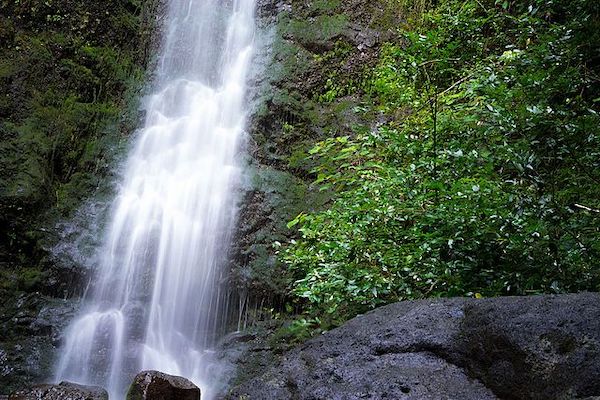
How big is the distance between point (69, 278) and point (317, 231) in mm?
4593

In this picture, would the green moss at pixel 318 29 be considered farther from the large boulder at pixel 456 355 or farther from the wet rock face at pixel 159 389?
the large boulder at pixel 456 355

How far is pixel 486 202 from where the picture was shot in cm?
363

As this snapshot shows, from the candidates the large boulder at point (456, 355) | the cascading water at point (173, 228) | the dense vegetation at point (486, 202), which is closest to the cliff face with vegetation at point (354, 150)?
the dense vegetation at point (486, 202)

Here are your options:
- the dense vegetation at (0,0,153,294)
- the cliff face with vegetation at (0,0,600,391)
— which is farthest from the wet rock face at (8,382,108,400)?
the dense vegetation at (0,0,153,294)

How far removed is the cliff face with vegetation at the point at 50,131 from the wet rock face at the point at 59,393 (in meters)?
2.39

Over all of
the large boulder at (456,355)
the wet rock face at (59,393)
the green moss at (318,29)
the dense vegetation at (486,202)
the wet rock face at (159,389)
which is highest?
the green moss at (318,29)

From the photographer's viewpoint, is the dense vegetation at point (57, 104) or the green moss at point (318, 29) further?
the green moss at point (318, 29)

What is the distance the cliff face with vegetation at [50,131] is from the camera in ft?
23.4

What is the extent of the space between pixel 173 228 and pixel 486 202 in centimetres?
548

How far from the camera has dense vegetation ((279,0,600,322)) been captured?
11.0 feet

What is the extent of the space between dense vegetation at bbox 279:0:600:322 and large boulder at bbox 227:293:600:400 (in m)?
1.03

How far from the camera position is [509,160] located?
11.8 ft

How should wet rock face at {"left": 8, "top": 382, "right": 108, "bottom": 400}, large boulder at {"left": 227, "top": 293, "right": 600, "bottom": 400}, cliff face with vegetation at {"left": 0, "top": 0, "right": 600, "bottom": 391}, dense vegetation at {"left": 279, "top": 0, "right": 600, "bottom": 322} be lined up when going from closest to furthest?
large boulder at {"left": 227, "top": 293, "right": 600, "bottom": 400}
dense vegetation at {"left": 279, "top": 0, "right": 600, "bottom": 322}
cliff face with vegetation at {"left": 0, "top": 0, "right": 600, "bottom": 391}
wet rock face at {"left": 8, "top": 382, "right": 108, "bottom": 400}

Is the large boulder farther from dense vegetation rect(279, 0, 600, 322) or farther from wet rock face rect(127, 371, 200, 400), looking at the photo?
wet rock face rect(127, 371, 200, 400)
